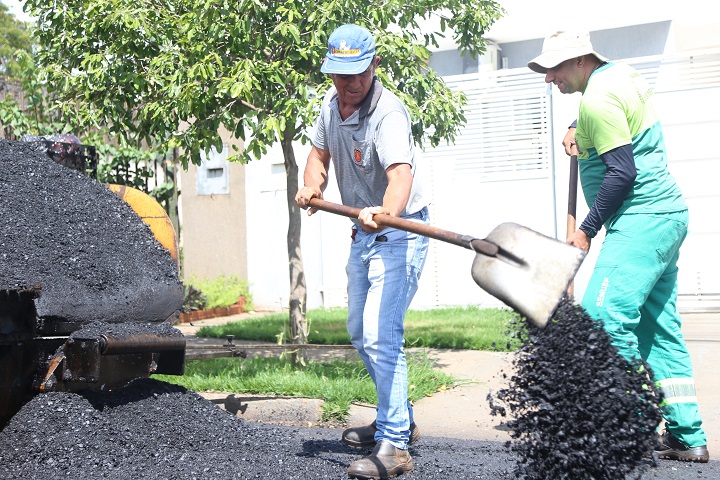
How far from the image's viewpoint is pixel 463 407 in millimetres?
5207

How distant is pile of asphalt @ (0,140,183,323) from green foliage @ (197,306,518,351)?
240cm

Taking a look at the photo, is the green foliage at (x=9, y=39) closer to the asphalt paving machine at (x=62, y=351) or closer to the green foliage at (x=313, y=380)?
the green foliage at (x=313, y=380)

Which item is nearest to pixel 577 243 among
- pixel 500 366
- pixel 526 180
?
pixel 500 366

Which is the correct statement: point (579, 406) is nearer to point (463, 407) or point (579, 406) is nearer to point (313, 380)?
point (463, 407)

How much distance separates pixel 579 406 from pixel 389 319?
3.25ft

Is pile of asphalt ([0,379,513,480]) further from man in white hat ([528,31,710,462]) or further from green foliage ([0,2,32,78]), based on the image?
green foliage ([0,2,32,78])

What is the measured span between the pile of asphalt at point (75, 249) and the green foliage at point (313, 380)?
135 centimetres

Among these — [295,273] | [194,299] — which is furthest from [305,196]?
[194,299]

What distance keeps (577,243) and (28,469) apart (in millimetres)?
2446

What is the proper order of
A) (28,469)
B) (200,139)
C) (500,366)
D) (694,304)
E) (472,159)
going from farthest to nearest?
(472,159) → (694,304) → (500,366) → (200,139) → (28,469)

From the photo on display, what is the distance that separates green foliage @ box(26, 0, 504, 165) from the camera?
5.38 metres

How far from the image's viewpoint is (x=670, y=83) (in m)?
9.39

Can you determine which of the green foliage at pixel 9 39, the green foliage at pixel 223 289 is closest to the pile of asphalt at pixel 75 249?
the green foliage at pixel 223 289

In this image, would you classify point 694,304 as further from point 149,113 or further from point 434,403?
point 149,113
